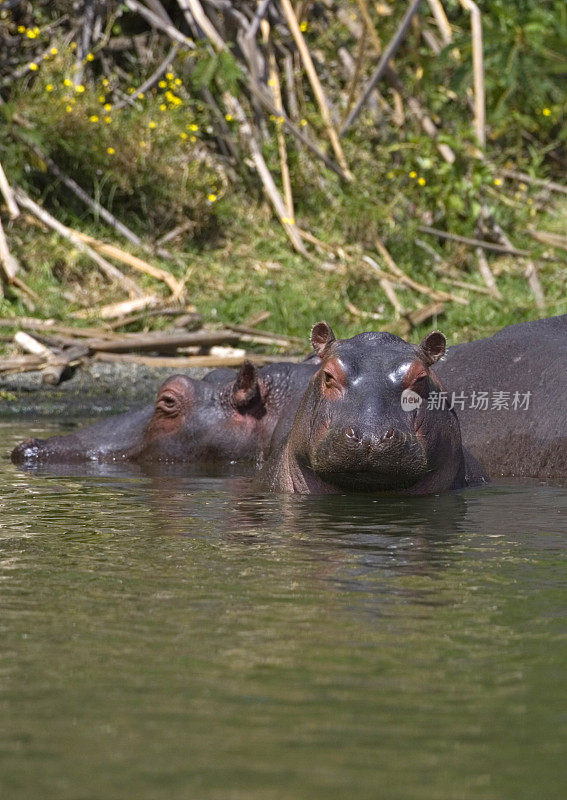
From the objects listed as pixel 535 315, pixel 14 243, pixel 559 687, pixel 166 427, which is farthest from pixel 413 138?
pixel 559 687

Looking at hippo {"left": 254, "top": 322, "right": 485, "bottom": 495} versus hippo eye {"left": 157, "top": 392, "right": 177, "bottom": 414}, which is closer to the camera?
hippo {"left": 254, "top": 322, "right": 485, "bottom": 495}

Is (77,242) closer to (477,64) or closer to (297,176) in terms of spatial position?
(297,176)

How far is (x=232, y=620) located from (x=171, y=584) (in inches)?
17.9

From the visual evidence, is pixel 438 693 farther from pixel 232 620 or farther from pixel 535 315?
pixel 535 315

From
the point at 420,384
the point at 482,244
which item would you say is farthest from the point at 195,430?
the point at 482,244

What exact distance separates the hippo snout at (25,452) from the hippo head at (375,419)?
1.86 meters

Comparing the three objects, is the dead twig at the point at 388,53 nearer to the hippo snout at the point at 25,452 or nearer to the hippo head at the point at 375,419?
the hippo snout at the point at 25,452

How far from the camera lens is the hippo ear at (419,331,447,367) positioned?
5.16 metres

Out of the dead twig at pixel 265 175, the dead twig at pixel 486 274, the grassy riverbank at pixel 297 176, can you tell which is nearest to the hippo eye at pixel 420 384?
the grassy riverbank at pixel 297 176

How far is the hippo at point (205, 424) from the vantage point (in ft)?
22.0

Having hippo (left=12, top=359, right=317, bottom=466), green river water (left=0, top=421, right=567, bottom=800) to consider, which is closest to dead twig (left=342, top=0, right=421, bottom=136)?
hippo (left=12, top=359, right=317, bottom=466)

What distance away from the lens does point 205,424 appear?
6711 mm

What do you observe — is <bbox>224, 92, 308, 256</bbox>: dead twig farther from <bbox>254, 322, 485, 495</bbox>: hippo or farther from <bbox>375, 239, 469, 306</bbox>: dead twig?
<bbox>254, 322, 485, 495</bbox>: hippo

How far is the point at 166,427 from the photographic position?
6.75 metres
